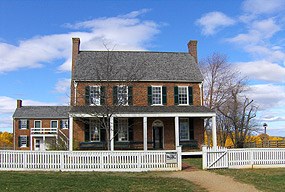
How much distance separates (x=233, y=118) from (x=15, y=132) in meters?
30.5

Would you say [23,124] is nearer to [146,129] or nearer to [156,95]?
[156,95]

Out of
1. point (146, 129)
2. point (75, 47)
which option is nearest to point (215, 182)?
point (146, 129)

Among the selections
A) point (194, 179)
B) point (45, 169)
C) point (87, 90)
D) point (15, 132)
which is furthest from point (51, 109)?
point (194, 179)

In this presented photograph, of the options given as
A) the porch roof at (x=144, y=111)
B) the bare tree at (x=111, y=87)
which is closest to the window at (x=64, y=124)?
the bare tree at (x=111, y=87)

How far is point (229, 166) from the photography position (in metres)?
17.6

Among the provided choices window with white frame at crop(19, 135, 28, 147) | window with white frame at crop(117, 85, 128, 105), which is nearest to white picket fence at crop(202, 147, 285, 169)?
window with white frame at crop(117, 85, 128, 105)

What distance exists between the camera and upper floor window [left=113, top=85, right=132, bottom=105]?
23719mm

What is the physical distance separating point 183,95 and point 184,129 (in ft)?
8.86

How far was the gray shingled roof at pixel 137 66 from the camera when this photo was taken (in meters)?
27.0

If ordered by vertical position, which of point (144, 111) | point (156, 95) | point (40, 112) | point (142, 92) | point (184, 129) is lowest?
point (184, 129)

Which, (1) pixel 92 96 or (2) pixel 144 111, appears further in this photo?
(1) pixel 92 96

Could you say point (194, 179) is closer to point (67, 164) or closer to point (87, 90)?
point (67, 164)

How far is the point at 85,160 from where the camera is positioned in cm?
1675

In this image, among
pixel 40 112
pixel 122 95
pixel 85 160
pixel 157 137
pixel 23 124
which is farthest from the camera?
pixel 40 112
